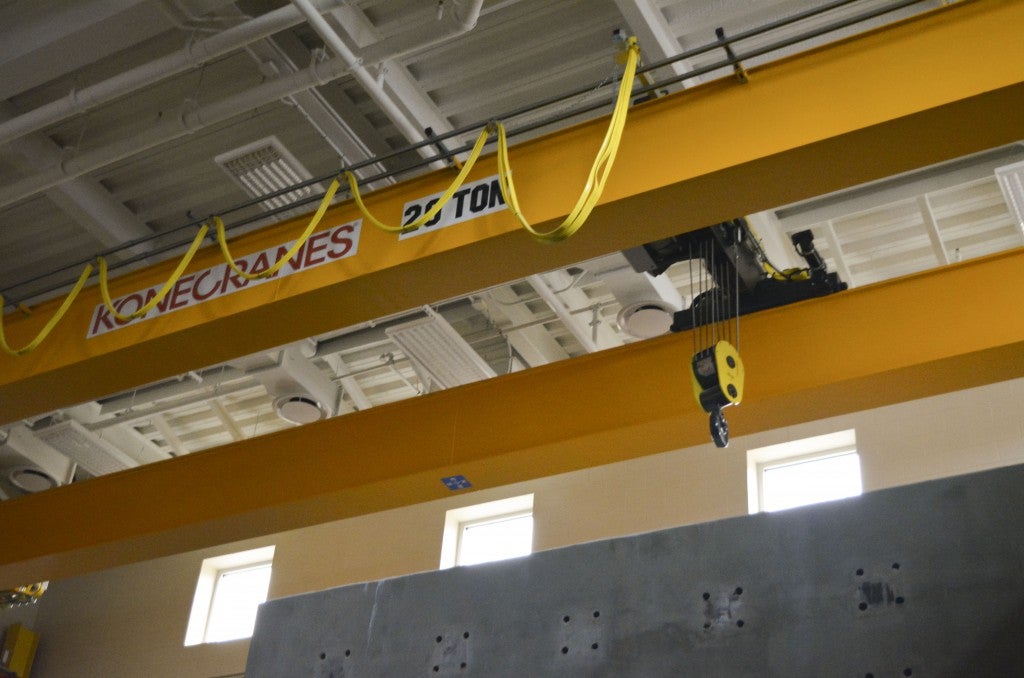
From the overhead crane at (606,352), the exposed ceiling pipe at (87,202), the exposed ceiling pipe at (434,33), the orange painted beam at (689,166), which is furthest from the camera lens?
the exposed ceiling pipe at (87,202)

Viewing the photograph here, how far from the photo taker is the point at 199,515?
27.6 ft

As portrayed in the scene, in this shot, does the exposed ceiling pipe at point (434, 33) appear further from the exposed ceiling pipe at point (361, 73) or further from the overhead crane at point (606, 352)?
the overhead crane at point (606, 352)

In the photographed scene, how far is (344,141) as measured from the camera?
7.55 metres

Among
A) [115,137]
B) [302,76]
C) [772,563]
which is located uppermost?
[115,137]

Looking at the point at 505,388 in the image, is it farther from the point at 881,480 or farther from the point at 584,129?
the point at 881,480

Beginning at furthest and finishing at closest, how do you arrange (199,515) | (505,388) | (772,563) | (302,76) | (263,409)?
(263,409) → (199,515) → (505,388) → (302,76) → (772,563)

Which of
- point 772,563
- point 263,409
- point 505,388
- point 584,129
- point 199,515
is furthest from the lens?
point 263,409

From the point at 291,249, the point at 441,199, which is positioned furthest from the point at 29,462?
the point at 441,199

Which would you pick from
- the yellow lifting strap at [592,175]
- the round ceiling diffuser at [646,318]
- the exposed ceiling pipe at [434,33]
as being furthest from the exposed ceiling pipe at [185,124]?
the round ceiling diffuser at [646,318]

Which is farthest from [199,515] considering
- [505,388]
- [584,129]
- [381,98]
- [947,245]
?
[947,245]

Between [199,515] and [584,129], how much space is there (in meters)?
4.20

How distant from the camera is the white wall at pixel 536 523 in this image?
337 inches

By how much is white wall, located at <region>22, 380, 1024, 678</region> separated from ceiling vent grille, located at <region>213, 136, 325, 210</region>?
10.4ft

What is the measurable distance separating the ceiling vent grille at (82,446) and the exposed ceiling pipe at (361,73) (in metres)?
4.32
